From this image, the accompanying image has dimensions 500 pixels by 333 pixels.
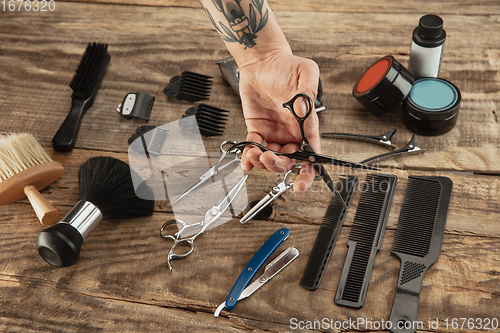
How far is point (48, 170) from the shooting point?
1.10 metres

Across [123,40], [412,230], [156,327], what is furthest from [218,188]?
[123,40]

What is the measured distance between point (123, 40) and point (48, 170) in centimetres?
72

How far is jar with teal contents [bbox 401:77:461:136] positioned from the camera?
111 centimetres

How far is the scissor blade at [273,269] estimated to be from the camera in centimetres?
92

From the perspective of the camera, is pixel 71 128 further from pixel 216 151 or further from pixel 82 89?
pixel 216 151

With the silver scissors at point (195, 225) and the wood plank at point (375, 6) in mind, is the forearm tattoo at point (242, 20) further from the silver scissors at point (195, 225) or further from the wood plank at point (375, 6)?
the wood plank at point (375, 6)

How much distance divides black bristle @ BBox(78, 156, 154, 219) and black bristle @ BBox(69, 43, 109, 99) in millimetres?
385

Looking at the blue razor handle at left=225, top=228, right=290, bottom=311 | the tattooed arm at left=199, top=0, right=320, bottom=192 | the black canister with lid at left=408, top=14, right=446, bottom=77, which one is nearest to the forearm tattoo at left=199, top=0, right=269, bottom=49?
the tattooed arm at left=199, top=0, right=320, bottom=192

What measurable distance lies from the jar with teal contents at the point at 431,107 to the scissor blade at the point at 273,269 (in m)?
0.53

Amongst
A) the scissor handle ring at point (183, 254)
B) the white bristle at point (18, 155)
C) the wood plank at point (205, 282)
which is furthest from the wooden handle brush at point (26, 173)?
the scissor handle ring at point (183, 254)

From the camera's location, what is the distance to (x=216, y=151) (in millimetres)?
1211

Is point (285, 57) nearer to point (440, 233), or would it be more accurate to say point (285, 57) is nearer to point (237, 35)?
point (237, 35)

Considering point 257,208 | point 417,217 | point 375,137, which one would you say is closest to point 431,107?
point 375,137

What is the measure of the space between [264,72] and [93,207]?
59 cm
